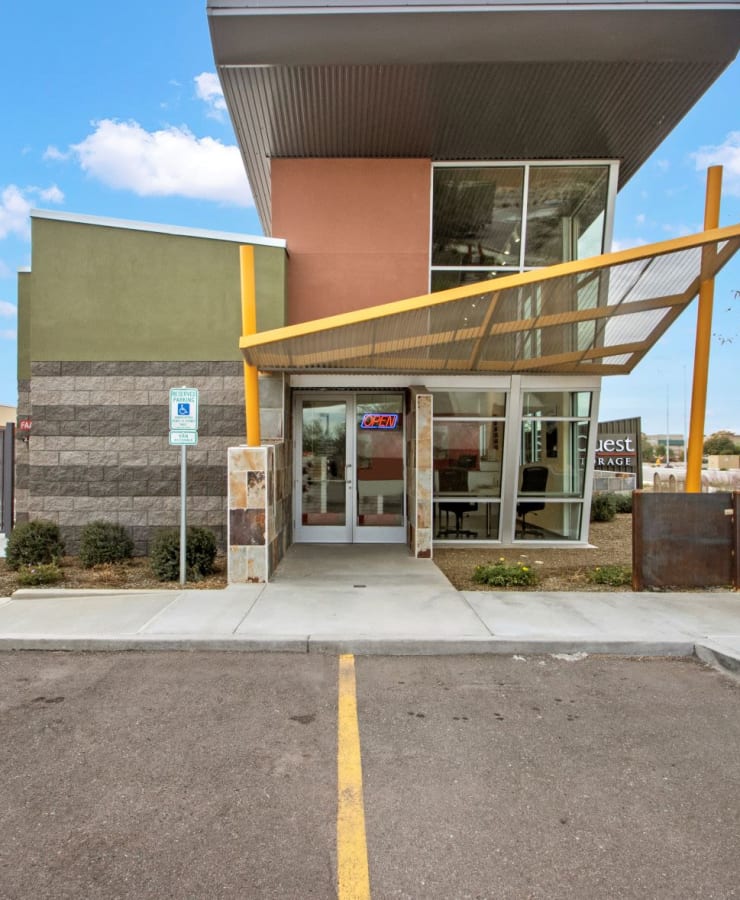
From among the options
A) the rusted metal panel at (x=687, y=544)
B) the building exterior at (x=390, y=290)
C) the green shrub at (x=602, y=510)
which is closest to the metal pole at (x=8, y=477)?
the building exterior at (x=390, y=290)

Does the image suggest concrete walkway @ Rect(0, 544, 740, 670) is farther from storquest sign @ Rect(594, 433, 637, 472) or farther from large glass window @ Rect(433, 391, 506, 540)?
storquest sign @ Rect(594, 433, 637, 472)

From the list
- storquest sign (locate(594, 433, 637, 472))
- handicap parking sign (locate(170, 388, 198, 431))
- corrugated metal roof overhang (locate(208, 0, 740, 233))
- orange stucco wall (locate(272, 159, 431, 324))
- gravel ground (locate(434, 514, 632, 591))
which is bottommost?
gravel ground (locate(434, 514, 632, 591))

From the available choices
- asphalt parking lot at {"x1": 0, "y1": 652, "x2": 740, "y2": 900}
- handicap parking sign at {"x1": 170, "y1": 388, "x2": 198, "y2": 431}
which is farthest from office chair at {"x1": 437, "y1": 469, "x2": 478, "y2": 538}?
asphalt parking lot at {"x1": 0, "y1": 652, "x2": 740, "y2": 900}

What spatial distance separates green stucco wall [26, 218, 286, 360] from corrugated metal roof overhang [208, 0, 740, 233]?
263cm

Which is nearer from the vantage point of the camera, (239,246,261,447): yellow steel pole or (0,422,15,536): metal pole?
(239,246,261,447): yellow steel pole

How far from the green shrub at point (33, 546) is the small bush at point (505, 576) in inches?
245

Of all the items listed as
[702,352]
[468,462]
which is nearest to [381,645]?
[702,352]

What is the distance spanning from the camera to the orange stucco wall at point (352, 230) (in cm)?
1131

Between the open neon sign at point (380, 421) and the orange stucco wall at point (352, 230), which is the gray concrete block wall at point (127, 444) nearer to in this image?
the open neon sign at point (380, 421)

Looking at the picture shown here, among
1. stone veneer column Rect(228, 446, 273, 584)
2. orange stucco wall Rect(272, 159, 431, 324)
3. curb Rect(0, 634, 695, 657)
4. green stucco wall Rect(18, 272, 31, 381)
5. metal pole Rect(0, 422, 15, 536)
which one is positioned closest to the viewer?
curb Rect(0, 634, 695, 657)

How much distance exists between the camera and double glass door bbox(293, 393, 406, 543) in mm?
11711

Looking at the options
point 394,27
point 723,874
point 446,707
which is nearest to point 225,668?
point 446,707

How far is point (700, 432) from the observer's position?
8719 millimetres

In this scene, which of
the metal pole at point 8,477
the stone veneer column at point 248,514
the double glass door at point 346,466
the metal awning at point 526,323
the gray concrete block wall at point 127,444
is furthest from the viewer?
the double glass door at point 346,466
